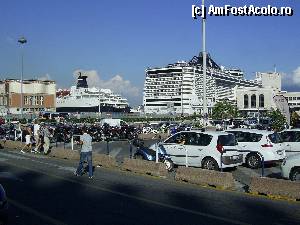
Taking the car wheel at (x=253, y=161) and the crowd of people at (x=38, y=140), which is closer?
the car wheel at (x=253, y=161)

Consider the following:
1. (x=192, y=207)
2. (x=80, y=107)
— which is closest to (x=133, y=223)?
(x=192, y=207)

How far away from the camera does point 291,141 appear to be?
19.6 meters

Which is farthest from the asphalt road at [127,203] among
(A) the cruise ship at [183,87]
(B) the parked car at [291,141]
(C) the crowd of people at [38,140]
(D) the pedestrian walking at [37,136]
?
(A) the cruise ship at [183,87]

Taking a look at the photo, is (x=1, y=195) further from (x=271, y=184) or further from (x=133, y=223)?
(x=271, y=184)

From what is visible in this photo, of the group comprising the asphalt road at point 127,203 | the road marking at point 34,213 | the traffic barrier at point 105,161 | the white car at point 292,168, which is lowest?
the asphalt road at point 127,203

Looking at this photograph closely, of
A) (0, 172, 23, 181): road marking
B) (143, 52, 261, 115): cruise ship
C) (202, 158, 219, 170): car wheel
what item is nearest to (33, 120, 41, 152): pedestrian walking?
(0, 172, 23, 181): road marking

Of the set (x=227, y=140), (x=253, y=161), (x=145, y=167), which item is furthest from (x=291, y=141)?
(x=145, y=167)

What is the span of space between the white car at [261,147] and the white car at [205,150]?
3.83 feet

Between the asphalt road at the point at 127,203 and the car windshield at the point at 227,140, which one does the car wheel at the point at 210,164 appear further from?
the asphalt road at the point at 127,203

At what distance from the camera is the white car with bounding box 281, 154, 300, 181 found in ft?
44.7

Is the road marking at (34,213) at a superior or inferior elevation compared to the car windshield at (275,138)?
inferior

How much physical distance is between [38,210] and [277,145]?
1129 cm

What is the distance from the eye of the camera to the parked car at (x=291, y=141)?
1936 centimetres

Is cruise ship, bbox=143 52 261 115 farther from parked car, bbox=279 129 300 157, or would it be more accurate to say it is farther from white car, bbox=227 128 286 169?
white car, bbox=227 128 286 169
